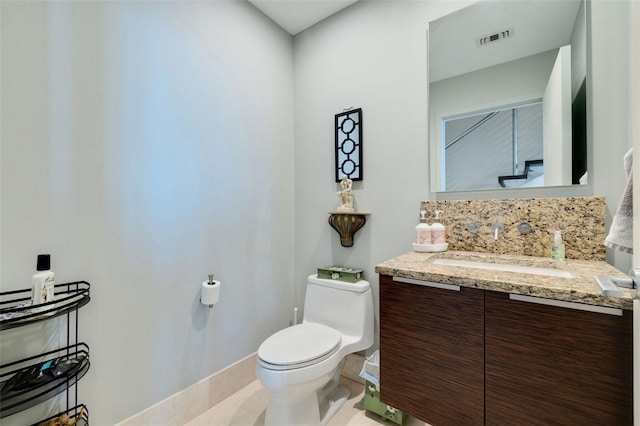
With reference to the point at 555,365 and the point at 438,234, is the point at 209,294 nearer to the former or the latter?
the point at 438,234

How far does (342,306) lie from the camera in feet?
5.79

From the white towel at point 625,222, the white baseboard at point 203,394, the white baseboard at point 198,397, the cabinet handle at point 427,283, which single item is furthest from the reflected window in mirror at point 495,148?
the white baseboard at point 198,397

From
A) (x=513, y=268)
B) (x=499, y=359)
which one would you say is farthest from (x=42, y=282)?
(x=513, y=268)

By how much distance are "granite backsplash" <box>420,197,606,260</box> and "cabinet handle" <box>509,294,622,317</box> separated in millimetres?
599

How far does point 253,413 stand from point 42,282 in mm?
1234

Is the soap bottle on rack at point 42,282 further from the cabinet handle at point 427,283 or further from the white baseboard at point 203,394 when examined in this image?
the cabinet handle at point 427,283

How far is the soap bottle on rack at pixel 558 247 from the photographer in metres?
1.26

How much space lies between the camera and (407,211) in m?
1.74

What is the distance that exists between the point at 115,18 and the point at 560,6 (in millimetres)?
2111

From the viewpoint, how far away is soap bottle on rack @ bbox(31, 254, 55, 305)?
38.7 inches

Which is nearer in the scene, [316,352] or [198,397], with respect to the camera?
[316,352]

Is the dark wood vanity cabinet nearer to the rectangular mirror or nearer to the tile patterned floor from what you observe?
the tile patterned floor

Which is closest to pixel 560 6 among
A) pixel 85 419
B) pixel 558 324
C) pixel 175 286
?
pixel 558 324

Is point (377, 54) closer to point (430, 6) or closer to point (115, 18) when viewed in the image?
point (430, 6)
